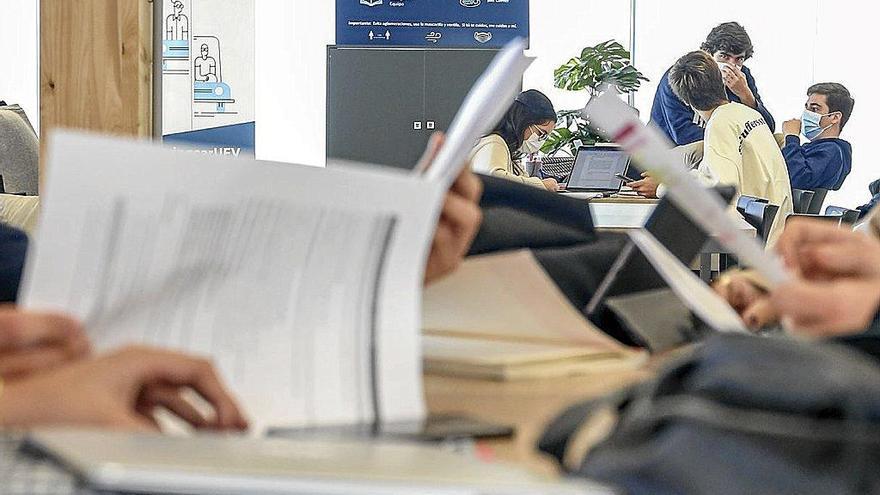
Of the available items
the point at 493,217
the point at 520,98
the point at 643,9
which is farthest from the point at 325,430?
the point at 643,9

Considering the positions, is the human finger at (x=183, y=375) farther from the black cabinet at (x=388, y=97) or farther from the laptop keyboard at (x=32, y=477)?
the black cabinet at (x=388, y=97)

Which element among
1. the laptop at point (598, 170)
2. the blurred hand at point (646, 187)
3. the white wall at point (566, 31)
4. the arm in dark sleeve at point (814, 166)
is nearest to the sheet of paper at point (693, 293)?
the blurred hand at point (646, 187)

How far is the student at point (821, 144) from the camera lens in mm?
6863

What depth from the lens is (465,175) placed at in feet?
2.72

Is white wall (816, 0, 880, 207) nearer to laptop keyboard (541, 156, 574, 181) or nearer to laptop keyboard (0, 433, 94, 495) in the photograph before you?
laptop keyboard (541, 156, 574, 181)

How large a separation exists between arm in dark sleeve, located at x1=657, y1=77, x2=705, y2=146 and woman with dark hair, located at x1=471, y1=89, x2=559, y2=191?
2.34 feet

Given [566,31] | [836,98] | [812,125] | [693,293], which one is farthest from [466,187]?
A: [566,31]

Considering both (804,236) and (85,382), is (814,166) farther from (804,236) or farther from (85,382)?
(85,382)

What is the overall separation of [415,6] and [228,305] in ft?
24.7

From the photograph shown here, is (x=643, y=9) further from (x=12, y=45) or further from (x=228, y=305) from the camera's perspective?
(x=228, y=305)

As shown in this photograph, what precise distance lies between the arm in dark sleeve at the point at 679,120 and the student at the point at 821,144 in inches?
21.5

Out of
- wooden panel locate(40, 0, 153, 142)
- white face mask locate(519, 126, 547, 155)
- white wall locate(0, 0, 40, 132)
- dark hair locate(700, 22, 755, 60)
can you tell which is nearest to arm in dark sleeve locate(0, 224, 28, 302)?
wooden panel locate(40, 0, 153, 142)

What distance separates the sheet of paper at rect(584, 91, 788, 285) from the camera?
598mm

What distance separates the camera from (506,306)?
867 mm
